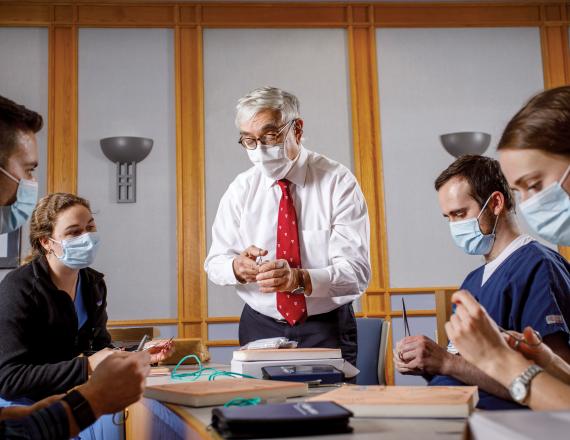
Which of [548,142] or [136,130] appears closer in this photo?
[548,142]

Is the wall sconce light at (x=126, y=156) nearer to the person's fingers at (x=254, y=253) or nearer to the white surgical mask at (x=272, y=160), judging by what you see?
the white surgical mask at (x=272, y=160)

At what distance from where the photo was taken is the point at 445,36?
5.17 meters

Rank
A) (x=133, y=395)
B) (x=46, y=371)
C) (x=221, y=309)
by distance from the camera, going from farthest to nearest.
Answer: (x=221, y=309) → (x=46, y=371) → (x=133, y=395)

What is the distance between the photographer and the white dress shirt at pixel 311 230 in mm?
2299

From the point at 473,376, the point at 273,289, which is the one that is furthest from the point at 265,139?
the point at 473,376

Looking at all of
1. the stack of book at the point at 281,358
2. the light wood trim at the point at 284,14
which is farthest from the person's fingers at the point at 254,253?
the light wood trim at the point at 284,14

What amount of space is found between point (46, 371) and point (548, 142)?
1402mm

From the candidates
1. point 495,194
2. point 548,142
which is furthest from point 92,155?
point 548,142

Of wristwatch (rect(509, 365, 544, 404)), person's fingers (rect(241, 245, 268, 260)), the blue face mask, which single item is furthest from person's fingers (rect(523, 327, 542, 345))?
the blue face mask

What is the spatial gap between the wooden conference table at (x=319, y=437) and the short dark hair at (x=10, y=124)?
→ 0.68 meters

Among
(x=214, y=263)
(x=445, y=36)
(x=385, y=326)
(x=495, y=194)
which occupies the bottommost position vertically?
(x=385, y=326)

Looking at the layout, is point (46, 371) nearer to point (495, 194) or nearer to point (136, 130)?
point (495, 194)

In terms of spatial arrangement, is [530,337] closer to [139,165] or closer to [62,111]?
[139,165]

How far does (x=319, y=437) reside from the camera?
3.07 feet
